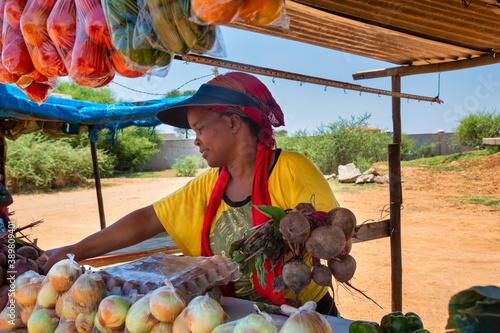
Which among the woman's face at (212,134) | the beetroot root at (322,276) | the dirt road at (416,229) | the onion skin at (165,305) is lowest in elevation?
the dirt road at (416,229)

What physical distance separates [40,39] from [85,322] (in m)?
0.90

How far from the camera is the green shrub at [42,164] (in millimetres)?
15117

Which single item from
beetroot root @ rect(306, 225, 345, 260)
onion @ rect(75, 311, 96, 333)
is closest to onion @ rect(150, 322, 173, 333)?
onion @ rect(75, 311, 96, 333)

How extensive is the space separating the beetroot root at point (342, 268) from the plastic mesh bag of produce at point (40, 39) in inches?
41.5

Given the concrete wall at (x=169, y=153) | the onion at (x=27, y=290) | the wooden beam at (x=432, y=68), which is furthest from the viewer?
the concrete wall at (x=169, y=153)

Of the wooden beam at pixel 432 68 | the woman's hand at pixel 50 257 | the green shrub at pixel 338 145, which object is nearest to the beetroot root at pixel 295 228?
the woman's hand at pixel 50 257

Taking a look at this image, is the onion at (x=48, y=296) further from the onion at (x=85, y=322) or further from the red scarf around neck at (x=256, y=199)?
the red scarf around neck at (x=256, y=199)

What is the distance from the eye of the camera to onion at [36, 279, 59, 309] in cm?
129

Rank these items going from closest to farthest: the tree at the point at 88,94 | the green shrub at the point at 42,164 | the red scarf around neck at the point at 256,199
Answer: the red scarf around neck at the point at 256,199 → the green shrub at the point at 42,164 → the tree at the point at 88,94

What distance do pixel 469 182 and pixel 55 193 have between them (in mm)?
15926

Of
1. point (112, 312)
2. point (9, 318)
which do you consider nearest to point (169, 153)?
point (9, 318)

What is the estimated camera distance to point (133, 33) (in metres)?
0.95

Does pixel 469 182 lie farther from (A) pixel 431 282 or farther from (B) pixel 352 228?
(B) pixel 352 228

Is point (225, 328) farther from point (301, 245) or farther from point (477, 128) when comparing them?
point (477, 128)
